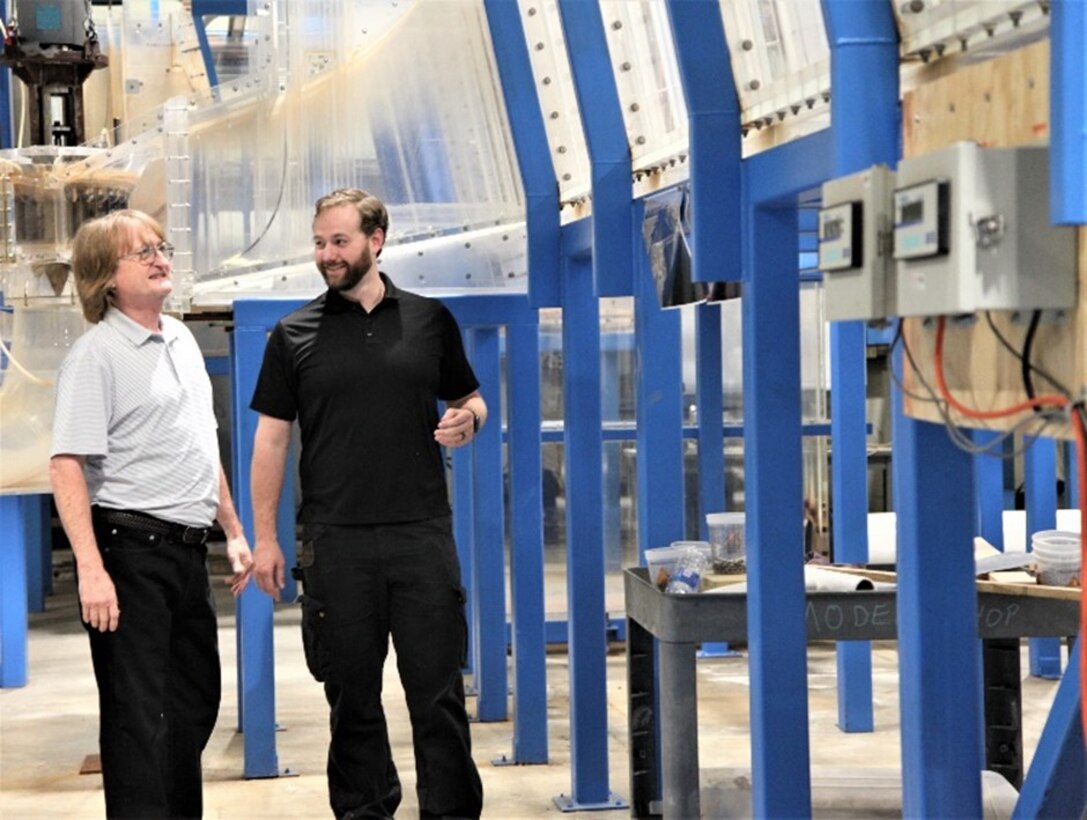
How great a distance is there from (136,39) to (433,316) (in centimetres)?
425

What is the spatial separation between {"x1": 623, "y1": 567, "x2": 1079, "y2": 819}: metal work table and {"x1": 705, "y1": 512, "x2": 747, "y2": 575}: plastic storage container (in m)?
0.20

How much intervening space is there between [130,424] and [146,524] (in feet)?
0.81

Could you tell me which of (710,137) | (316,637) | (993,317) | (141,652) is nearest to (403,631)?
(316,637)

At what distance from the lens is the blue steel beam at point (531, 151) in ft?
18.6

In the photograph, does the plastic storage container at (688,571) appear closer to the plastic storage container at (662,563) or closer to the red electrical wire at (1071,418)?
the plastic storage container at (662,563)

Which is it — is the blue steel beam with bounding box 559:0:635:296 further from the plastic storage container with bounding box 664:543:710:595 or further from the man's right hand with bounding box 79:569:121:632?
the man's right hand with bounding box 79:569:121:632

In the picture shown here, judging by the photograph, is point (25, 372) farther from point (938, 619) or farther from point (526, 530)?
point (938, 619)

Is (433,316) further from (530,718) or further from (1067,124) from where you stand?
(1067,124)

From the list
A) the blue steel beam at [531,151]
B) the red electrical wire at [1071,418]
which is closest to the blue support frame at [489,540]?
the blue steel beam at [531,151]

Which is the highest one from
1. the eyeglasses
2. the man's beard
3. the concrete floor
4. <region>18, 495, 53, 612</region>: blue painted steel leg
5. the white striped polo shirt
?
the eyeglasses

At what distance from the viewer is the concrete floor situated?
16.4 ft

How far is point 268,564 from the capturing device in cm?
479

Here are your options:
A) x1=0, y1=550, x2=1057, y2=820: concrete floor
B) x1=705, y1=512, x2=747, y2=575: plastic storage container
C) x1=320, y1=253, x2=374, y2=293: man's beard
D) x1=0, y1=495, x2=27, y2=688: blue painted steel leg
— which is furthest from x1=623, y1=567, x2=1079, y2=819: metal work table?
x1=0, y1=495, x2=27, y2=688: blue painted steel leg

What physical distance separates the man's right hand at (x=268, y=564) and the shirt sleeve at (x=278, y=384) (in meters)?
0.36
